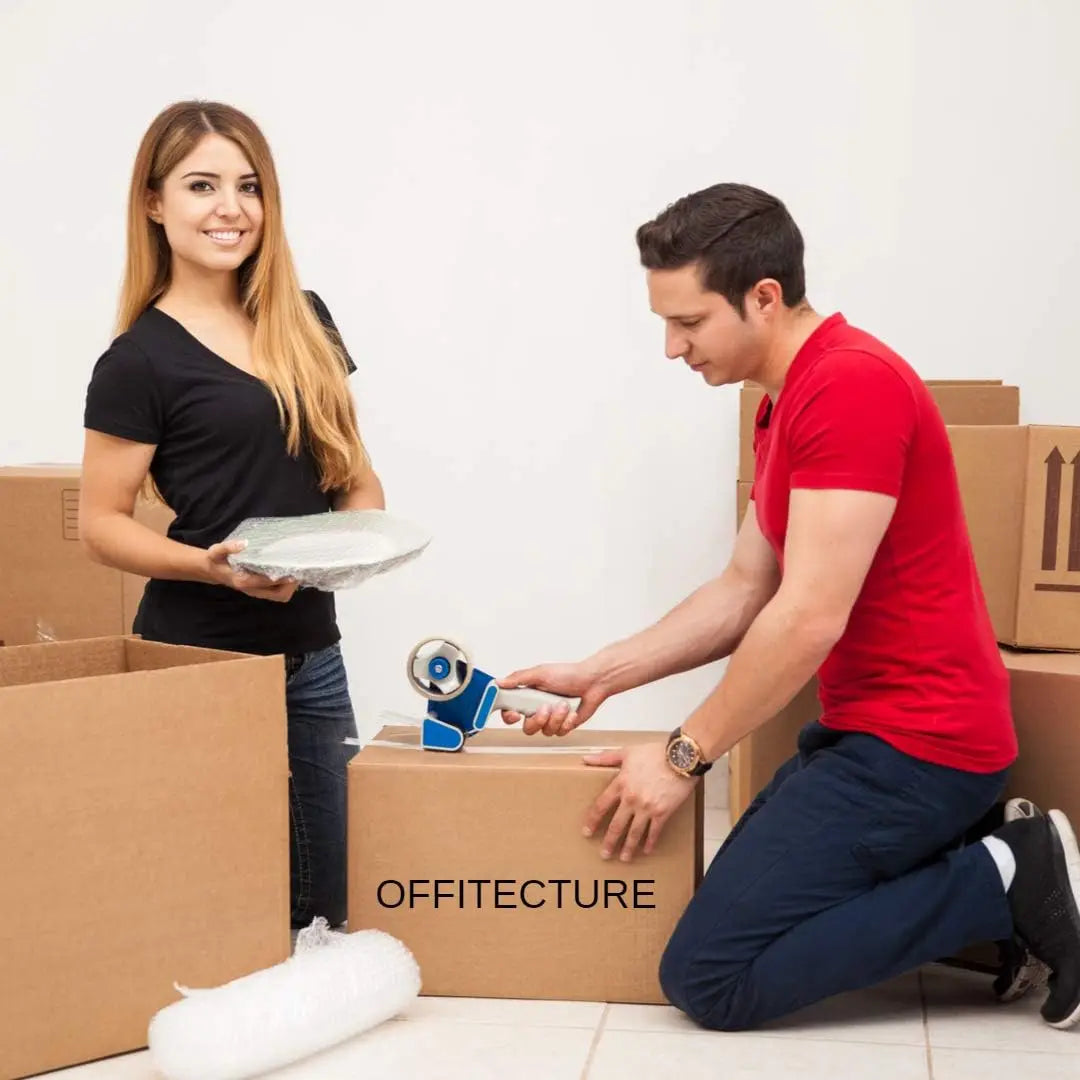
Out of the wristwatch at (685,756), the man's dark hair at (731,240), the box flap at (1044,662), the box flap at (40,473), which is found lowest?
the wristwatch at (685,756)

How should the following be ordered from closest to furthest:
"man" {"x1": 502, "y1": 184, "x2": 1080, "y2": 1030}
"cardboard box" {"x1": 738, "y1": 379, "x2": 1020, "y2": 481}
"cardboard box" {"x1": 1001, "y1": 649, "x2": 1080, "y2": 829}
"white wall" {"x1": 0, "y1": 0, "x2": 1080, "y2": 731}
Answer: "man" {"x1": 502, "y1": 184, "x2": 1080, "y2": 1030}
"cardboard box" {"x1": 1001, "y1": 649, "x2": 1080, "y2": 829}
"cardboard box" {"x1": 738, "y1": 379, "x2": 1020, "y2": 481}
"white wall" {"x1": 0, "y1": 0, "x2": 1080, "y2": 731}

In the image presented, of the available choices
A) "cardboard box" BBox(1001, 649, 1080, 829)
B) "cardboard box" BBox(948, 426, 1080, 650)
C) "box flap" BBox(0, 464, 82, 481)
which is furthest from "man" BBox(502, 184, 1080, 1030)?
"box flap" BBox(0, 464, 82, 481)

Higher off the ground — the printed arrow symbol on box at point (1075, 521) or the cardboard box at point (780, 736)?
the printed arrow symbol on box at point (1075, 521)

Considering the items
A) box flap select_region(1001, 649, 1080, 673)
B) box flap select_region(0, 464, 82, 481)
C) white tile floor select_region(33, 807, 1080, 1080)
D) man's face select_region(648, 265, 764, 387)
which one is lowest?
white tile floor select_region(33, 807, 1080, 1080)

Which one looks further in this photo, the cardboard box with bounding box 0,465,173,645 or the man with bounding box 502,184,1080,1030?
the cardboard box with bounding box 0,465,173,645

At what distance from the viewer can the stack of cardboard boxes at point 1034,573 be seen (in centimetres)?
191

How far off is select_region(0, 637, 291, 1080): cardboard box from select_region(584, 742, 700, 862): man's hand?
1.26 ft

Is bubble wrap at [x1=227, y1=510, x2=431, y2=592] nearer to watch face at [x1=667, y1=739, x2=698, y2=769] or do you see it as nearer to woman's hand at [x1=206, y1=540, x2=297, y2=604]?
woman's hand at [x1=206, y1=540, x2=297, y2=604]

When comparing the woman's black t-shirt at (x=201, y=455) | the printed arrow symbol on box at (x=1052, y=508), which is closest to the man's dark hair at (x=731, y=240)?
the printed arrow symbol on box at (x=1052, y=508)

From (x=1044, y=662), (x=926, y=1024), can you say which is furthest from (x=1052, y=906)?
(x=1044, y=662)

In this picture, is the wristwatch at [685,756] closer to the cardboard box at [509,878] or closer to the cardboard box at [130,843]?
the cardboard box at [509,878]

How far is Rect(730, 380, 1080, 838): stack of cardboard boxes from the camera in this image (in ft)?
6.26

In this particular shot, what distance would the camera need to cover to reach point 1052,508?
6.41 ft

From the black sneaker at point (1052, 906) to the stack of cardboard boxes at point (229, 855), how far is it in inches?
15.1
